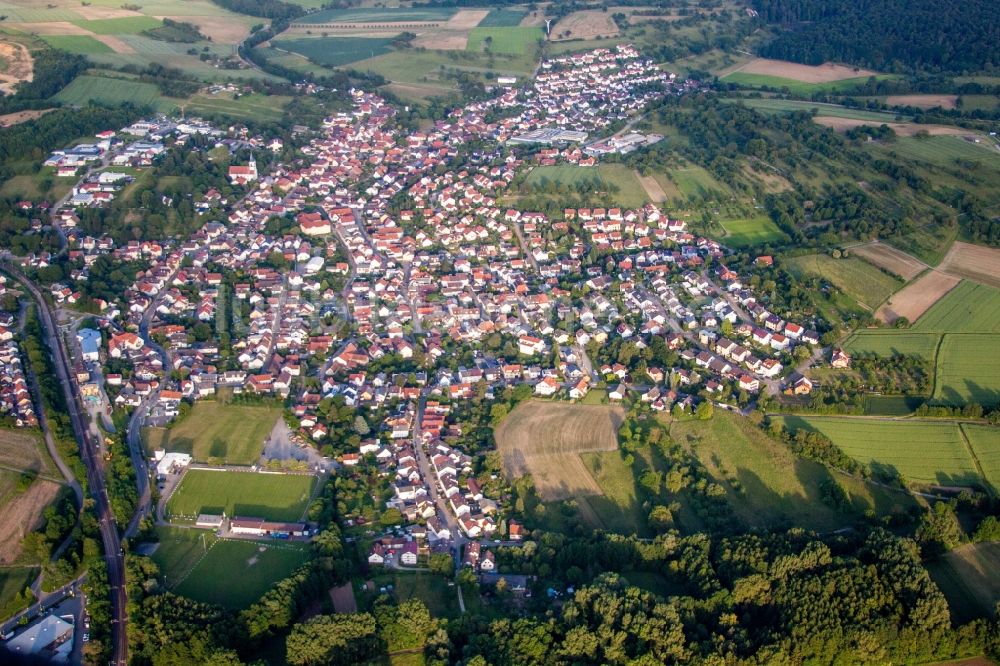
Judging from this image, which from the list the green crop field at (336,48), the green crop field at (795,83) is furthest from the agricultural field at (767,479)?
the green crop field at (336,48)

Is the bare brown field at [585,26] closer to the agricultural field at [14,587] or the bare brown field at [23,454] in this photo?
the bare brown field at [23,454]

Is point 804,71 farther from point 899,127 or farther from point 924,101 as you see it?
point 899,127

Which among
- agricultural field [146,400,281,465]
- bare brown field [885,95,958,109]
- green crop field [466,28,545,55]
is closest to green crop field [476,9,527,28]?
green crop field [466,28,545,55]

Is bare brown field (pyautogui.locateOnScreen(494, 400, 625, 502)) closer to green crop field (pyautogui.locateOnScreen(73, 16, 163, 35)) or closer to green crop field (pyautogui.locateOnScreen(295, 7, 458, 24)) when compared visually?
green crop field (pyautogui.locateOnScreen(73, 16, 163, 35))

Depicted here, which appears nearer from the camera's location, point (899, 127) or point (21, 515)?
point (21, 515)

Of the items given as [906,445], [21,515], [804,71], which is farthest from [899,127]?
[21,515]

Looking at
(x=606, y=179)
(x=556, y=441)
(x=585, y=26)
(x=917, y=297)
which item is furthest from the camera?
(x=585, y=26)

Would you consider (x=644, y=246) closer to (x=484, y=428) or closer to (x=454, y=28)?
(x=484, y=428)
